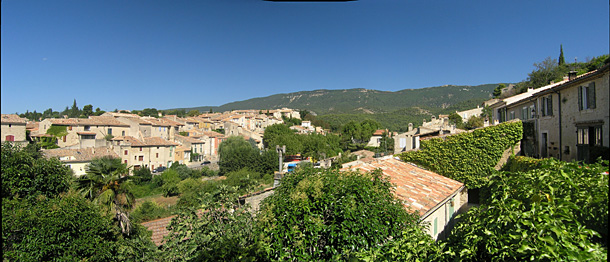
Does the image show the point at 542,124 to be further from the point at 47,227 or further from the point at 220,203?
the point at 47,227

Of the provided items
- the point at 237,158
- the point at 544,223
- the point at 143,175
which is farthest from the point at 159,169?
the point at 544,223

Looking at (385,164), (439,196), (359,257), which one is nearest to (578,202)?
(359,257)

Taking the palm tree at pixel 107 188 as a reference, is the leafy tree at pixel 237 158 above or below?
below

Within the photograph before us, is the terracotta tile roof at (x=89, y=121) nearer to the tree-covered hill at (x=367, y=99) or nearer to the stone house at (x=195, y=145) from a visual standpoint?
the stone house at (x=195, y=145)

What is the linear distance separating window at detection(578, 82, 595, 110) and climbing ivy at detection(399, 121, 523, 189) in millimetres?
2486

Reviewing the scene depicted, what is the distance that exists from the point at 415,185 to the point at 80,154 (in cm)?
3370

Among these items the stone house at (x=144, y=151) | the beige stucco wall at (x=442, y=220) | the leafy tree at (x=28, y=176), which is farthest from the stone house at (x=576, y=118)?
the stone house at (x=144, y=151)

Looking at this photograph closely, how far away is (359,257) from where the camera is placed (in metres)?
3.46

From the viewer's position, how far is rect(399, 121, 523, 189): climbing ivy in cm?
1149

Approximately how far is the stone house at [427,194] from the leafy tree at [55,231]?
5.85 metres

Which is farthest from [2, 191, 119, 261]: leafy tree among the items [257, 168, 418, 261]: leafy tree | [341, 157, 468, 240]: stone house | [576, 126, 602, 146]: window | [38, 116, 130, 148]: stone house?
[38, 116, 130, 148]: stone house

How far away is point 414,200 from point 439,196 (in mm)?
1166

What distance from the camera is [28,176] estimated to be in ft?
24.5

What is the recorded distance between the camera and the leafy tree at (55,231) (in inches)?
226
